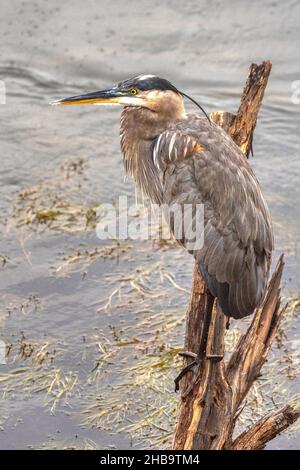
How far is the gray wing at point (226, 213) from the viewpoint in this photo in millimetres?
5144

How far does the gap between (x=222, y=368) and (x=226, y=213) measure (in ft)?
2.49

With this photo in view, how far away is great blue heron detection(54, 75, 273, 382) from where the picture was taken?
16.9 feet
